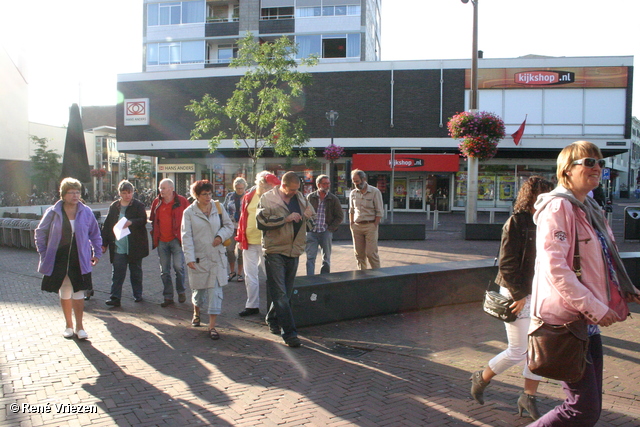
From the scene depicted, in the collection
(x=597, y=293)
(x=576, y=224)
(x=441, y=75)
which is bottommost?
(x=597, y=293)

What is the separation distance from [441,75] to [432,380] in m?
26.7

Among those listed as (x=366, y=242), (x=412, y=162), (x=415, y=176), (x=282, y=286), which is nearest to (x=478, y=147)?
(x=366, y=242)

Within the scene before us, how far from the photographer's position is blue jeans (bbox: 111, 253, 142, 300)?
23.6ft

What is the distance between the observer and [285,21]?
35094 mm

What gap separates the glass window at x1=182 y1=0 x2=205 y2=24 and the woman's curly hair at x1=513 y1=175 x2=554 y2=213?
36.4m

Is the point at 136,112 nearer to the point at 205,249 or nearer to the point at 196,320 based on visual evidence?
the point at 196,320

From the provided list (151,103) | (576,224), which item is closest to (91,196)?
(151,103)

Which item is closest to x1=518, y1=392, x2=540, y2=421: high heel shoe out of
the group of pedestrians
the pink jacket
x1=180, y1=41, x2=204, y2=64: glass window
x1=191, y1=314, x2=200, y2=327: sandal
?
the group of pedestrians

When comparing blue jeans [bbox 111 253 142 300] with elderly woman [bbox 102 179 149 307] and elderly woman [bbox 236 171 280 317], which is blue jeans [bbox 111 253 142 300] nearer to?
elderly woman [bbox 102 179 149 307]

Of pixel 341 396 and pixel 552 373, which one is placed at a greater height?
pixel 552 373

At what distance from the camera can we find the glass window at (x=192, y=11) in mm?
36125

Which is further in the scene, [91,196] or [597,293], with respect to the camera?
[91,196]

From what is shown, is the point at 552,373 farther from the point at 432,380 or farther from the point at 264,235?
the point at 264,235

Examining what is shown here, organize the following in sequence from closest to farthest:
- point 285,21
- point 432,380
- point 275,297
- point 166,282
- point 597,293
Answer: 1. point 597,293
2. point 432,380
3. point 275,297
4. point 166,282
5. point 285,21
